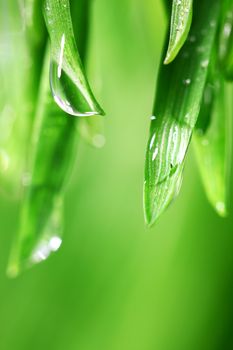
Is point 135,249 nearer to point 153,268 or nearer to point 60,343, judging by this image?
point 153,268

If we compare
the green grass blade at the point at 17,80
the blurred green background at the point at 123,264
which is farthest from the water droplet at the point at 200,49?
the blurred green background at the point at 123,264

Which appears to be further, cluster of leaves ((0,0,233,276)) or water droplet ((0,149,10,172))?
water droplet ((0,149,10,172))

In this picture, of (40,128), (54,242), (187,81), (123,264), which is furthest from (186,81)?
(123,264)

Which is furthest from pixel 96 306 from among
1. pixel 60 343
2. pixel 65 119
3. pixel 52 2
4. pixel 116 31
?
pixel 52 2

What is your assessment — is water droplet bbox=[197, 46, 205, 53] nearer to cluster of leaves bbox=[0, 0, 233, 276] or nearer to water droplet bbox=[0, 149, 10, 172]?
cluster of leaves bbox=[0, 0, 233, 276]

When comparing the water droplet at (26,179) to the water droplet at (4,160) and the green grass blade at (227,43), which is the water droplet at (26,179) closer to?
the water droplet at (4,160)

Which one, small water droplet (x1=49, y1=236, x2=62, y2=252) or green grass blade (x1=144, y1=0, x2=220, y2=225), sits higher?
green grass blade (x1=144, y1=0, x2=220, y2=225)

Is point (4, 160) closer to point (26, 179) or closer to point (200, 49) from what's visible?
point (26, 179)

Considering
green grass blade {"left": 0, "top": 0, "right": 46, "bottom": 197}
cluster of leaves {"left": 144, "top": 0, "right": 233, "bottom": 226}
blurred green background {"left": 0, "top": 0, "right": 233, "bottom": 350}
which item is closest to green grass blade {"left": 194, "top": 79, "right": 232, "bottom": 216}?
cluster of leaves {"left": 144, "top": 0, "right": 233, "bottom": 226}
